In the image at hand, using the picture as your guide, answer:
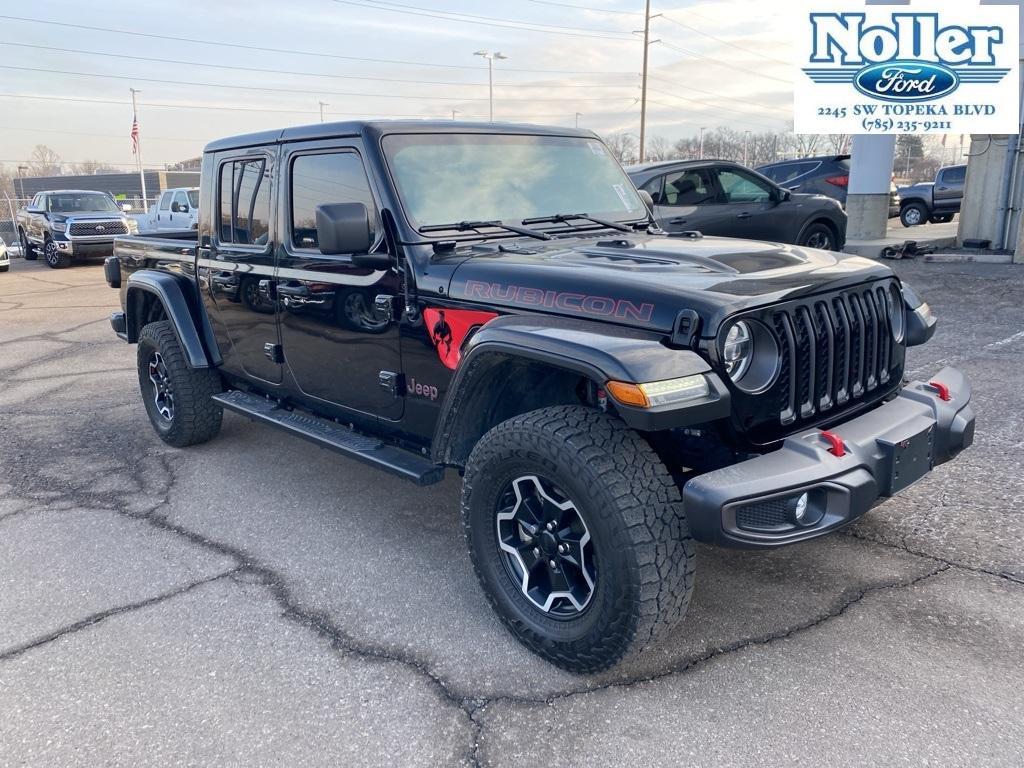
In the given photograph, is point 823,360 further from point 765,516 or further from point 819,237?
point 819,237

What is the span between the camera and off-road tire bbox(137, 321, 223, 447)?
5.12m

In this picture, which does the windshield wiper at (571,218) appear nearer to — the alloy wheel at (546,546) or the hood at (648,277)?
the hood at (648,277)

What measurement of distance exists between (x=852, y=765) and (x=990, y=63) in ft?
43.0

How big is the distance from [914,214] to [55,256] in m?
20.3

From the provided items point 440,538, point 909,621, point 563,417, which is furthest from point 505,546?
point 909,621

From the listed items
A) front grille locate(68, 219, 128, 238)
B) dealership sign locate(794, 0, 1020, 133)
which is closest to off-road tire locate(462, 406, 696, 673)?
dealership sign locate(794, 0, 1020, 133)

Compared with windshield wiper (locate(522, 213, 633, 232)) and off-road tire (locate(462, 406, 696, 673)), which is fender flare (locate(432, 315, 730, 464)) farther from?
windshield wiper (locate(522, 213, 633, 232))

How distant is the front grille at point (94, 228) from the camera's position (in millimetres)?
18328

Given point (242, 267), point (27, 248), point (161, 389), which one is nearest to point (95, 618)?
point (242, 267)

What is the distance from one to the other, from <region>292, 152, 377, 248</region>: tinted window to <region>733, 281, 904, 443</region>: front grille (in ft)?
5.94

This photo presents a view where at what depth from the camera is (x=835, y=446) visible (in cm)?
266

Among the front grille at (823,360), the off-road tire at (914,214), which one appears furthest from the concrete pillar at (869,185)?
the front grille at (823,360)

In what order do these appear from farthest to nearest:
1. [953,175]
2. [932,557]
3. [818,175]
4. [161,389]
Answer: [953,175], [818,175], [161,389], [932,557]

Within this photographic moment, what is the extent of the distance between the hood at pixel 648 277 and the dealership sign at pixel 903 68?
11.2 metres
